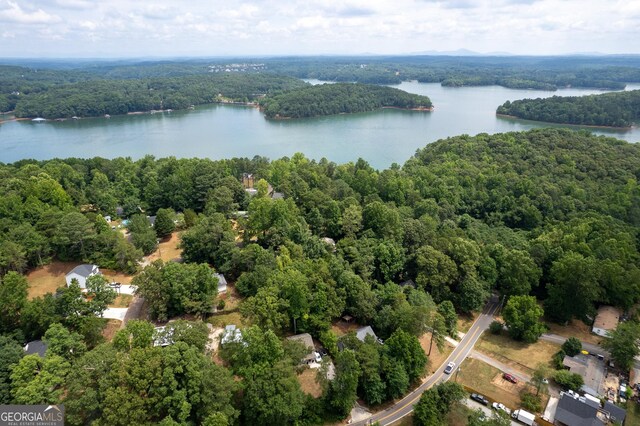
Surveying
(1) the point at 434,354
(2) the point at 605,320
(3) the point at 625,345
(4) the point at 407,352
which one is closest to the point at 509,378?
(1) the point at 434,354

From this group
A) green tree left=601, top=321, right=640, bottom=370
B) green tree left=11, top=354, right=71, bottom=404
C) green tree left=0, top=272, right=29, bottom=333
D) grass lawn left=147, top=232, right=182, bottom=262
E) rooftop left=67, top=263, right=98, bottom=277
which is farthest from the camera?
grass lawn left=147, top=232, right=182, bottom=262

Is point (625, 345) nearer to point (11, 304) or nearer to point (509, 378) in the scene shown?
point (509, 378)

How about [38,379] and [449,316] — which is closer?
[38,379]

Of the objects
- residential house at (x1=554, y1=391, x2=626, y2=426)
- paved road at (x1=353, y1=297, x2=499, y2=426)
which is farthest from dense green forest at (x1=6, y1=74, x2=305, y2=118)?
residential house at (x1=554, y1=391, x2=626, y2=426)

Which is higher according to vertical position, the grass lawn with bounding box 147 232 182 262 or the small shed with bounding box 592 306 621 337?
the grass lawn with bounding box 147 232 182 262

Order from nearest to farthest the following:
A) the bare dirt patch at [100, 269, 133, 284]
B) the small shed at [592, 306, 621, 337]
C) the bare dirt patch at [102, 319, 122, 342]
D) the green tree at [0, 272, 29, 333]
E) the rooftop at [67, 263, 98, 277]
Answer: the green tree at [0, 272, 29, 333]
the bare dirt patch at [102, 319, 122, 342]
the small shed at [592, 306, 621, 337]
the rooftop at [67, 263, 98, 277]
the bare dirt patch at [100, 269, 133, 284]

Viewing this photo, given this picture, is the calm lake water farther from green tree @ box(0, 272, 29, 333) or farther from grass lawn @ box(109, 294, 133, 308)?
green tree @ box(0, 272, 29, 333)

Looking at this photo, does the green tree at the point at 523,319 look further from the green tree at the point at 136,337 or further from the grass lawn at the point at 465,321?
the green tree at the point at 136,337

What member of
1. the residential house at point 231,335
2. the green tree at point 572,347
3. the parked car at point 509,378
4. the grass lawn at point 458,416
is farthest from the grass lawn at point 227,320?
the green tree at point 572,347
